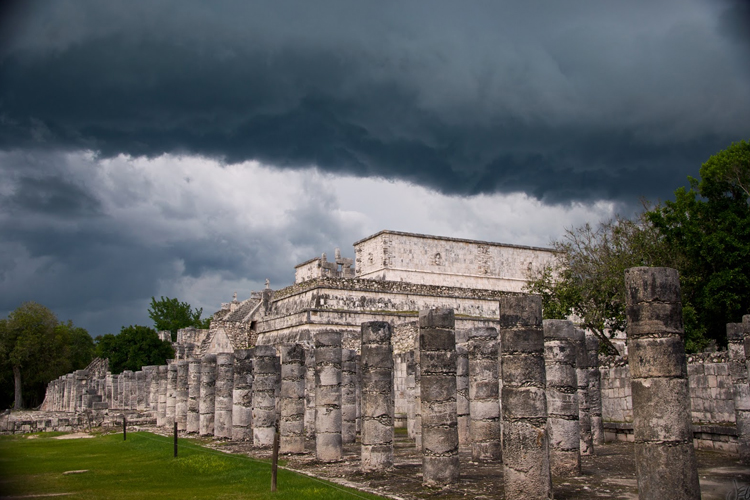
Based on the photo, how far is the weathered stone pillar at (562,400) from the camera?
9086 mm

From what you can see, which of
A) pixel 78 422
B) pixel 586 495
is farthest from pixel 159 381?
pixel 586 495

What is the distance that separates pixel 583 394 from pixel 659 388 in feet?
19.0

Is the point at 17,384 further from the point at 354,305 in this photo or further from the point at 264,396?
the point at 264,396

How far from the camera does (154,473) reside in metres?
10.1

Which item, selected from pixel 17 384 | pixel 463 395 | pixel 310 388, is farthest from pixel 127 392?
pixel 463 395

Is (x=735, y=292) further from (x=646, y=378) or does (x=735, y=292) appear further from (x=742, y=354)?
(x=646, y=378)

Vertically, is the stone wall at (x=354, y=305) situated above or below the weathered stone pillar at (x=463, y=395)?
above

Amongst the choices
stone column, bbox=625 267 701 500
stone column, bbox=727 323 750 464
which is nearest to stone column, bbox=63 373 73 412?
stone column, bbox=727 323 750 464

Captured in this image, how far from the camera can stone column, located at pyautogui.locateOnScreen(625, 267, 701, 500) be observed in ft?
19.6

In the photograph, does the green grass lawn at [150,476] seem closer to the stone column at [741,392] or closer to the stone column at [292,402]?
the stone column at [292,402]

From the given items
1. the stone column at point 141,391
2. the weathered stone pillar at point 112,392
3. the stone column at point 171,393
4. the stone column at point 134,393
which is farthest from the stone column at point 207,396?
the weathered stone pillar at point 112,392

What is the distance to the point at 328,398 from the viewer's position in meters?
11.5

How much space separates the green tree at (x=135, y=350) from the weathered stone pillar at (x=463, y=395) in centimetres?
3201

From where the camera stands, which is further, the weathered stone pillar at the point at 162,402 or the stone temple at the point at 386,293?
the stone temple at the point at 386,293
